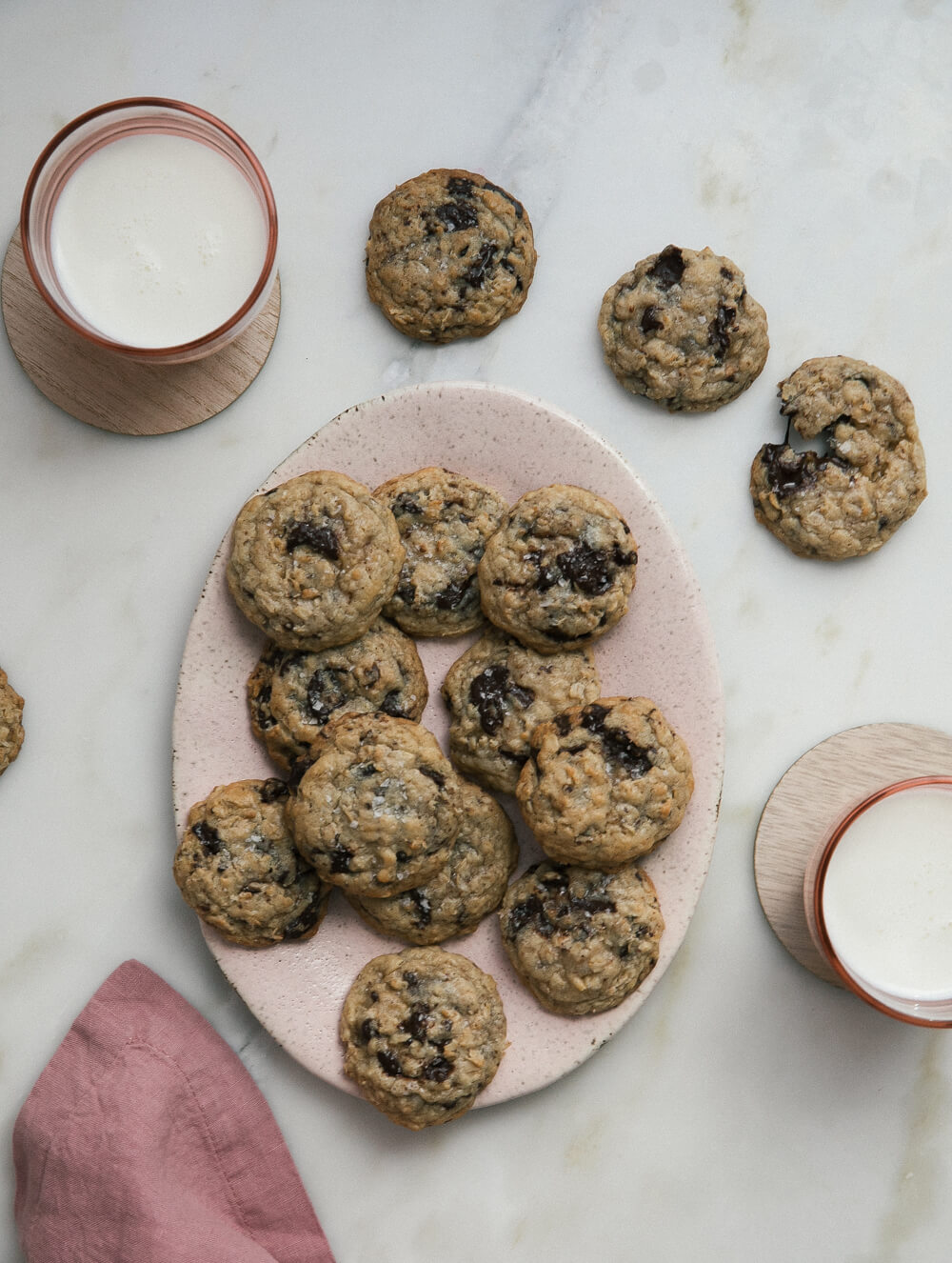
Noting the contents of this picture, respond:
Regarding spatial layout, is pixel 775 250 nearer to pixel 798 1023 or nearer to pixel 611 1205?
pixel 798 1023

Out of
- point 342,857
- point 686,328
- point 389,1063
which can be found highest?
point 686,328

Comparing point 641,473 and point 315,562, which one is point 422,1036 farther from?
point 641,473

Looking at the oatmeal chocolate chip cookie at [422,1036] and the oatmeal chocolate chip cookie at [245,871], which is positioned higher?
the oatmeal chocolate chip cookie at [245,871]

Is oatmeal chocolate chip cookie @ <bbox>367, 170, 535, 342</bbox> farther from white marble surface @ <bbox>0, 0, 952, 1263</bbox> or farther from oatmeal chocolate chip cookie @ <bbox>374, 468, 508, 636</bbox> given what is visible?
oatmeal chocolate chip cookie @ <bbox>374, 468, 508, 636</bbox>

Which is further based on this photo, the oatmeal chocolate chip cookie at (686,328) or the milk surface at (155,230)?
the oatmeal chocolate chip cookie at (686,328)

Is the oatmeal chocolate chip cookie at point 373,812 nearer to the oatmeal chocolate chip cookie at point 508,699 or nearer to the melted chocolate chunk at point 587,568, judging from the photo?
the oatmeal chocolate chip cookie at point 508,699

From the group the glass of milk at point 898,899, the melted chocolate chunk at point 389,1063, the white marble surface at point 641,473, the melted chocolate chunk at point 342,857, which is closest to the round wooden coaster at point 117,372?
the white marble surface at point 641,473

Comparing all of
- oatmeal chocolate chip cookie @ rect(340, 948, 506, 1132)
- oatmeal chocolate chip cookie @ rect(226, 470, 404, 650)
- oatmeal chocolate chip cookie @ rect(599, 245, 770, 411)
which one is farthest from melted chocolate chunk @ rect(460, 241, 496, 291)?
oatmeal chocolate chip cookie @ rect(340, 948, 506, 1132)

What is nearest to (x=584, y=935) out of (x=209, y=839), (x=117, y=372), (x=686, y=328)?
(x=209, y=839)
